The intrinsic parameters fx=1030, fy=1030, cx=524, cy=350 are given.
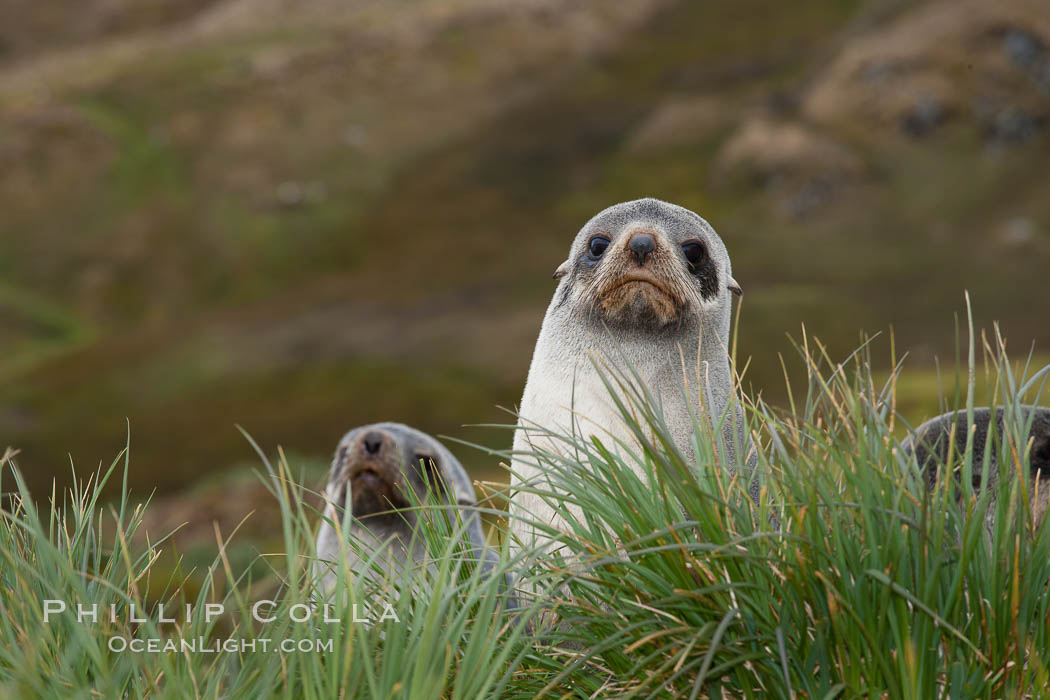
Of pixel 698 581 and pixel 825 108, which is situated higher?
pixel 698 581

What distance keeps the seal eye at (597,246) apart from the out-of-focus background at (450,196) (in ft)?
72.3

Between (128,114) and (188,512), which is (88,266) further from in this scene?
(188,512)

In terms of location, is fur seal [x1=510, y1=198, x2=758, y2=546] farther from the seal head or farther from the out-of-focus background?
the out-of-focus background

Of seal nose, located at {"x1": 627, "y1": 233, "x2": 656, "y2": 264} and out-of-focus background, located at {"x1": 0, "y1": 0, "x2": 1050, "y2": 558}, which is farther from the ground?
seal nose, located at {"x1": 627, "y1": 233, "x2": 656, "y2": 264}

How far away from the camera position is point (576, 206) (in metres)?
85.0

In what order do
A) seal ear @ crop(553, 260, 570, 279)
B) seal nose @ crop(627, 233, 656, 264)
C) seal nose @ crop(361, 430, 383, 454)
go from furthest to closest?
seal nose @ crop(361, 430, 383, 454) < seal ear @ crop(553, 260, 570, 279) < seal nose @ crop(627, 233, 656, 264)

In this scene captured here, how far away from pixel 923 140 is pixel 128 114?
78.4 meters

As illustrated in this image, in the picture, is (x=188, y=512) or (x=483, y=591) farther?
(x=188, y=512)

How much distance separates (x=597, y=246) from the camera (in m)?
5.38

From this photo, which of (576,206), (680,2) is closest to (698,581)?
(576,206)

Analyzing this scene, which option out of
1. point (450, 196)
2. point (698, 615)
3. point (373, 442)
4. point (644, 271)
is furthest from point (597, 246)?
point (450, 196)

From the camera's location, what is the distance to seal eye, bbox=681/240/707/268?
17.6ft

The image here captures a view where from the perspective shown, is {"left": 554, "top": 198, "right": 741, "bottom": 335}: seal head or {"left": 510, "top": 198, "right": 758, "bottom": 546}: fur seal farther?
{"left": 554, "top": 198, "right": 741, "bottom": 335}: seal head

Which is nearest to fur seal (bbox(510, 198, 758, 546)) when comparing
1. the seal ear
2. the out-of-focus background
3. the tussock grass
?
the seal ear
